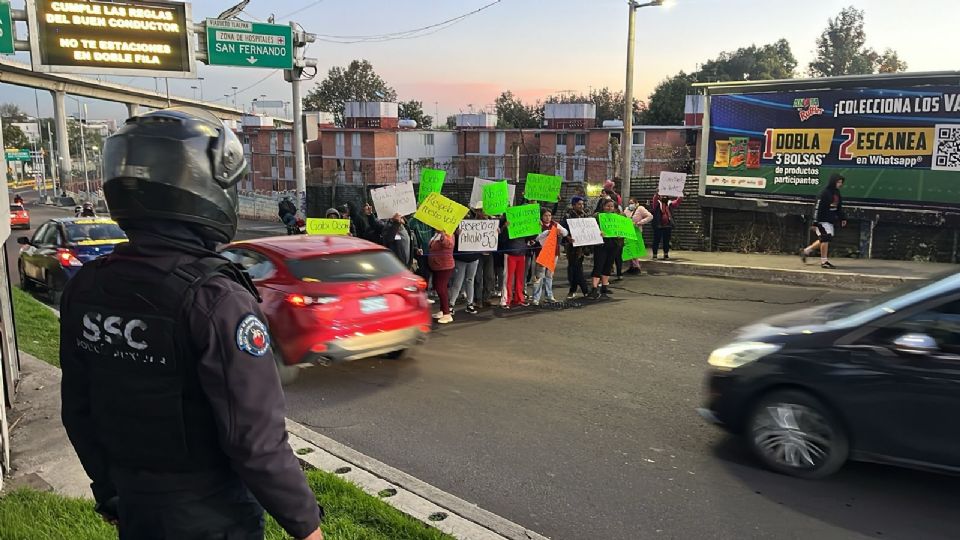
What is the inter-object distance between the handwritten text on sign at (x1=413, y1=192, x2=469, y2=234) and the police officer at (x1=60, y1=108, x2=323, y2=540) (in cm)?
821

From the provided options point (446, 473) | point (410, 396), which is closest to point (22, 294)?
point (410, 396)

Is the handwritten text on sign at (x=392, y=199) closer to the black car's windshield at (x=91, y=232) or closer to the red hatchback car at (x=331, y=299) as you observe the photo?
the red hatchback car at (x=331, y=299)

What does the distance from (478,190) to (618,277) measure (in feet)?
11.4

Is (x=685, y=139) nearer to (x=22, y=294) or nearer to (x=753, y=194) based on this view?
(x=753, y=194)

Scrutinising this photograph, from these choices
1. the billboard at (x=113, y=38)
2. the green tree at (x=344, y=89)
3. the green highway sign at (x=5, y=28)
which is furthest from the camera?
the green tree at (x=344, y=89)

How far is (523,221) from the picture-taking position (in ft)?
36.9

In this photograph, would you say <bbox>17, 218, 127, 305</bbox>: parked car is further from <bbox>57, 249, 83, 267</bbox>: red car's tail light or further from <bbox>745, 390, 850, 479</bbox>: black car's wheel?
<bbox>745, 390, 850, 479</bbox>: black car's wheel

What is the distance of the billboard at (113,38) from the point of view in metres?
13.4

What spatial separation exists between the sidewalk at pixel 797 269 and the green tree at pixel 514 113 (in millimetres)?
71133

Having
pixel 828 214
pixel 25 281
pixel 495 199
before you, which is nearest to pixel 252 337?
pixel 495 199

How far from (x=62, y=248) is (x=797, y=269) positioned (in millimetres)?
13887

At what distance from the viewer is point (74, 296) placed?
6.99 feet

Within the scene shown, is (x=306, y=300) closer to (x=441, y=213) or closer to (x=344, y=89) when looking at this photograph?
(x=441, y=213)

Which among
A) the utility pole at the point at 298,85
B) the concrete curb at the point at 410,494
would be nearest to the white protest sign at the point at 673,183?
the utility pole at the point at 298,85
